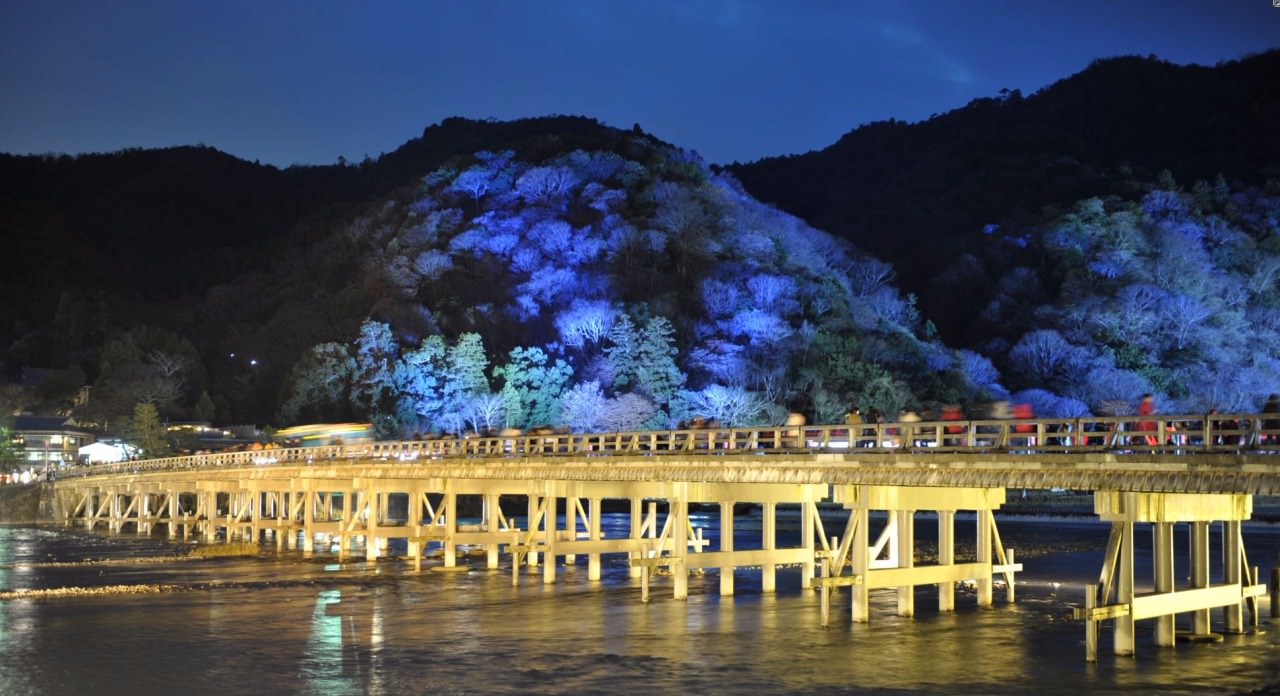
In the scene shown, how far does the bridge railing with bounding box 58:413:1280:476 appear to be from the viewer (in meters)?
19.1

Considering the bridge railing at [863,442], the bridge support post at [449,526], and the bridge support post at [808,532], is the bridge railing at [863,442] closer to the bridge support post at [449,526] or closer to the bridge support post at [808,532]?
the bridge support post at [449,526]

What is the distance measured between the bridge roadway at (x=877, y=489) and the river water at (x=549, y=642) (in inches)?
37.9

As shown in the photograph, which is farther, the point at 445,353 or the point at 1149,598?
the point at 445,353

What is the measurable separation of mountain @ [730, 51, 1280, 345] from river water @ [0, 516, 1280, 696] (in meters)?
73.2

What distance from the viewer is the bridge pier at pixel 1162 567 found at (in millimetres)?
18938

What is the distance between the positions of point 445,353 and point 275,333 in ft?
119

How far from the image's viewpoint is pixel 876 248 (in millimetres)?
116750

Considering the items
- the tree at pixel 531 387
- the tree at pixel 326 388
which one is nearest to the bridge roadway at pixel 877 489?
the tree at pixel 531 387

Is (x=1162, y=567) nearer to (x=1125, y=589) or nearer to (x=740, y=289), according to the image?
(x=1125, y=589)

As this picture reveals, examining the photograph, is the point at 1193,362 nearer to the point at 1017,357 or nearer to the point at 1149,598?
the point at 1017,357

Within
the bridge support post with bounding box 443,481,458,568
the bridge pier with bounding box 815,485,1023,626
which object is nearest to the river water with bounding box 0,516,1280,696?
the bridge pier with bounding box 815,485,1023,626

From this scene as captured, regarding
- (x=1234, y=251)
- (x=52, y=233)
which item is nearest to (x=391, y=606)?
(x=1234, y=251)

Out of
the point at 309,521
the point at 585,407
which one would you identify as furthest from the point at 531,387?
the point at 309,521

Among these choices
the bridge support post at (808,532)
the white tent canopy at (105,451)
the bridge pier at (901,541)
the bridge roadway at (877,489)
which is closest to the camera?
the bridge roadway at (877,489)
